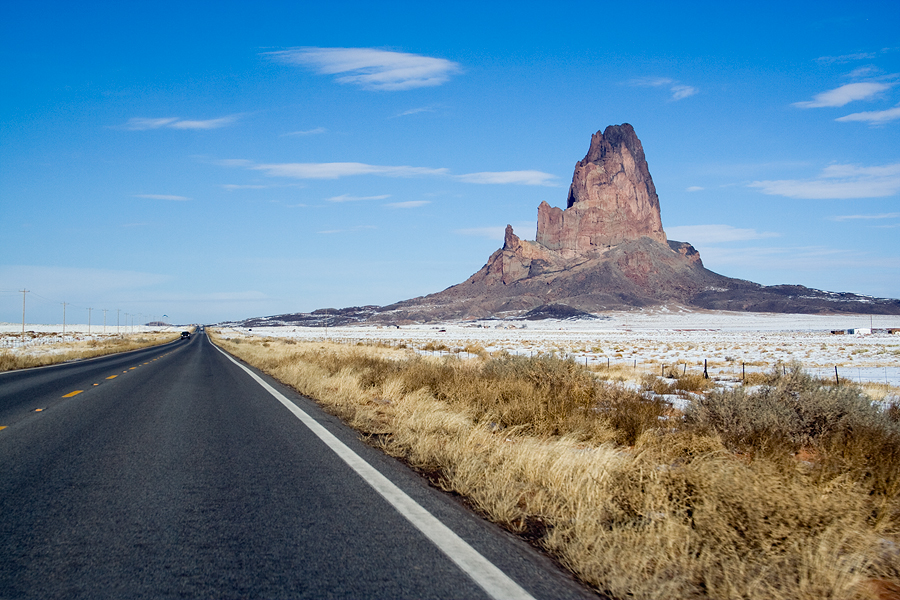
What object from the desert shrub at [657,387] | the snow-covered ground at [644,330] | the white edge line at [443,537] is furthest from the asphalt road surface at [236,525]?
the snow-covered ground at [644,330]

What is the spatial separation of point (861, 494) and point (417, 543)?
322cm

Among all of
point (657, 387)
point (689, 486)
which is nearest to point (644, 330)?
point (657, 387)

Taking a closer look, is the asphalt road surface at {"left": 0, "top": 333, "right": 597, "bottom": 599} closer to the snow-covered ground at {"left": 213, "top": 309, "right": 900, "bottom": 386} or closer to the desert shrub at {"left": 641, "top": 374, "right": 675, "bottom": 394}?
the desert shrub at {"left": 641, "top": 374, "right": 675, "bottom": 394}

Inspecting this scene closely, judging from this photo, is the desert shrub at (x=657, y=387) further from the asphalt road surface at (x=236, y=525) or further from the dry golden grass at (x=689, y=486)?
the asphalt road surface at (x=236, y=525)

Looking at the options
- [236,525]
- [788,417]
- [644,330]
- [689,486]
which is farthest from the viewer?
[644,330]

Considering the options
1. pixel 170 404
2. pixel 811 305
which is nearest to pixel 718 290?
pixel 811 305

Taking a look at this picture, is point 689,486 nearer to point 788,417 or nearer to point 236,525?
point 236,525

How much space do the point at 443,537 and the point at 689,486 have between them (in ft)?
6.24

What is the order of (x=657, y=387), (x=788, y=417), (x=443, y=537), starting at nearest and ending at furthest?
1. (x=443, y=537)
2. (x=788, y=417)
3. (x=657, y=387)

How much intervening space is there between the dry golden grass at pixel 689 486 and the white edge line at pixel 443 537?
49 cm

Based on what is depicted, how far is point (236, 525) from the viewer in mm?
4270

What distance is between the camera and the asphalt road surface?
3.33m

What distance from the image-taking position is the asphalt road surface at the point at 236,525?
3.33 m

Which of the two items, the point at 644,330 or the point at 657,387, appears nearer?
the point at 657,387
